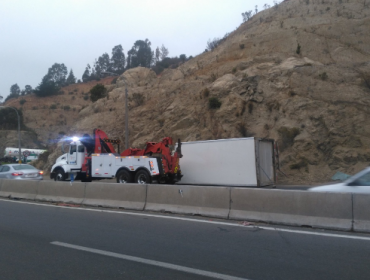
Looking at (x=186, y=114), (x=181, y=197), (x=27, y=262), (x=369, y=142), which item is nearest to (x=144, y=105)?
(x=186, y=114)

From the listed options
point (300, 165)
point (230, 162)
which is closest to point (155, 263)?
point (230, 162)

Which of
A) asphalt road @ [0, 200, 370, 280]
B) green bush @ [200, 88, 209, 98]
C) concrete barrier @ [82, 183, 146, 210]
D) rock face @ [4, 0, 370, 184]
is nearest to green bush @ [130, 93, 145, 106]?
rock face @ [4, 0, 370, 184]

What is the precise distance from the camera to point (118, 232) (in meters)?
9.00

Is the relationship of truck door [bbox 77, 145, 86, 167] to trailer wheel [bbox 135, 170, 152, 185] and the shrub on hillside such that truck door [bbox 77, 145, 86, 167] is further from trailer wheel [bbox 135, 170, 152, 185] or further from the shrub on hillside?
the shrub on hillside

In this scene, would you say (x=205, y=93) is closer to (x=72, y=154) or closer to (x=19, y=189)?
(x=72, y=154)

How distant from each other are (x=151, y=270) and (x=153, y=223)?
3.85 m

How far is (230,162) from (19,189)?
31.8 feet

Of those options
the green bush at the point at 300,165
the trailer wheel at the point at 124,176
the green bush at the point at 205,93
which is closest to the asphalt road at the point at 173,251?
the trailer wheel at the point at 124,176

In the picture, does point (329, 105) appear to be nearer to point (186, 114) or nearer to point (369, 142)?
point (369, 142)

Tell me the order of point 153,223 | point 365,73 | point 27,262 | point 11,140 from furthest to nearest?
point 11,140 < point 365,73 < point 153,223 < point 27,262

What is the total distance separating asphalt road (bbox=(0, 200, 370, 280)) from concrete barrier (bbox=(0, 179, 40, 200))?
525 cm

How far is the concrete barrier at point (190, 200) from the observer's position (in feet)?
33.8

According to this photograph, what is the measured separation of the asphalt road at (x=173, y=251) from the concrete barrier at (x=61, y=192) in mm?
3321

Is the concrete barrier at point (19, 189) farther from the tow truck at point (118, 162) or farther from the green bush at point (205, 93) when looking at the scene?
the green bush at point (205, 93)
